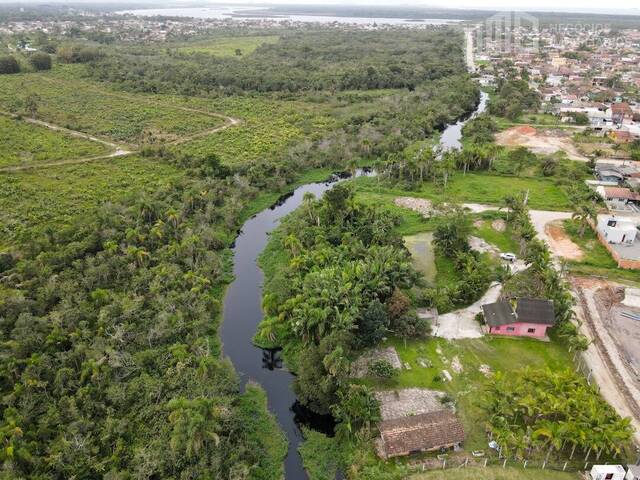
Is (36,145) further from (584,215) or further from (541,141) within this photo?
(541,141)

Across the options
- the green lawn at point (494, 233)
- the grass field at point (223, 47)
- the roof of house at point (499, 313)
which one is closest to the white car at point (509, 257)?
the green lawn at point (494, 233)

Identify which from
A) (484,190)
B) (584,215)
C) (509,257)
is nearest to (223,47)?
(484,190)

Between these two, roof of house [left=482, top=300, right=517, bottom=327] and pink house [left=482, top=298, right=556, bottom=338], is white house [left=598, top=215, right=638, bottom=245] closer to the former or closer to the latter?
pink house [left=482, top=298, right=556, bottom=338]

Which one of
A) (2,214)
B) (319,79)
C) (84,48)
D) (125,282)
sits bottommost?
(125,282)

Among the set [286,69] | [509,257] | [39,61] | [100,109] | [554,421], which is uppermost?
[39,61]

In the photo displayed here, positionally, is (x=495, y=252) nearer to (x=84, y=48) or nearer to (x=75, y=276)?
(x=75, y=276)

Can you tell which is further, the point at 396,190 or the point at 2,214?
the point at 396,190

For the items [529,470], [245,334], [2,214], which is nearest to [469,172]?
[245,334]
